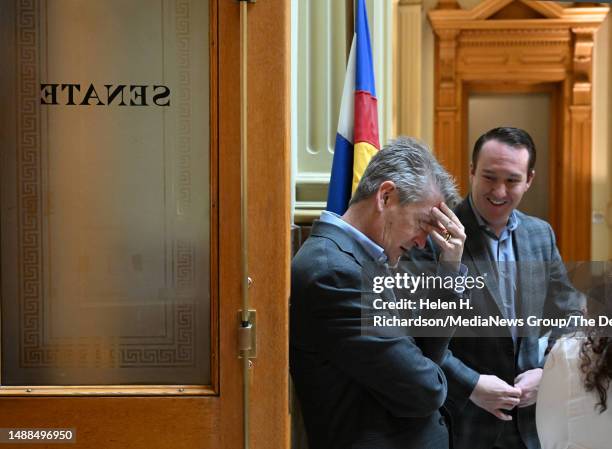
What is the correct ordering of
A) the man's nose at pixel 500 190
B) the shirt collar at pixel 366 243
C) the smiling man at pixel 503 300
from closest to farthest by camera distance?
the shirt collar at pixel 366 243 < the smiling man at pixel 503 300 < the man's nose at pixel 500 190

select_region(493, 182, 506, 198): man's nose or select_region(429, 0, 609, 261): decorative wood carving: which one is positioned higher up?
select_region(429, 0, 609, 261): decorative wood carving

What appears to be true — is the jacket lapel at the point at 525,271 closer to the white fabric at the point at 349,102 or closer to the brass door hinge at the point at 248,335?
the white fabric at the point at 349,102

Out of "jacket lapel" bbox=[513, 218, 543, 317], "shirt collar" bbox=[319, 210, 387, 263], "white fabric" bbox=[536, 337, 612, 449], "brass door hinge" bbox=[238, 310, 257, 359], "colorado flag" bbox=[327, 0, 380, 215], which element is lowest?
"white fabric" bbox=[536, 337, 612, 449]

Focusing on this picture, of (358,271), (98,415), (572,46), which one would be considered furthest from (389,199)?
(572,46)

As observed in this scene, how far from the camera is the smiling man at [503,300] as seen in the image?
215cm

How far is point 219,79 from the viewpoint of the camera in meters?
1.78

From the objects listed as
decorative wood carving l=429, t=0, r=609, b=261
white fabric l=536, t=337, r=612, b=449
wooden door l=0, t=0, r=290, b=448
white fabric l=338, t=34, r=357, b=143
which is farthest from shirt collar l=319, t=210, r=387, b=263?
decorative wood carving l=429, t=0, r=609, b=261

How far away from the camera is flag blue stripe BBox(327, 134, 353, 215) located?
8.50 ft

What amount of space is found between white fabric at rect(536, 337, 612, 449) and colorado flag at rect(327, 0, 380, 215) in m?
0.95

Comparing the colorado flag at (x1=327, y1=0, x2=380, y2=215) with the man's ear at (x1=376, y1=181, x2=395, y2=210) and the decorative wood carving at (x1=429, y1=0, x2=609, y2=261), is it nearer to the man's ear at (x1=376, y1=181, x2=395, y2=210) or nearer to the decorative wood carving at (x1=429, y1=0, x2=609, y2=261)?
the man's ear at (x1=376, y1=181, x2=395, y2=210)

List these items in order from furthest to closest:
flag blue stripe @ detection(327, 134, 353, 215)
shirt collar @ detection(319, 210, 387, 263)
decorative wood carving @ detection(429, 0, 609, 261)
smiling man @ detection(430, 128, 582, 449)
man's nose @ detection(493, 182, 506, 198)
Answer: decorative wood carving @ detection(429, 0, 609, 261) → flag blue stripe @ detection(327, 134, 353, 215) → man's nose @ detection(493, 182, 506, 198) → smiling man @ detection(430, 128, 582, 449) → shirt collar @ detection(319, 210, 387, 263)

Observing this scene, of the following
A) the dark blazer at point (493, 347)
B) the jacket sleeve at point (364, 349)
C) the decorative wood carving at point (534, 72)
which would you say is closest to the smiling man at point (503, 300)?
the dark blazer at point (493, 347)

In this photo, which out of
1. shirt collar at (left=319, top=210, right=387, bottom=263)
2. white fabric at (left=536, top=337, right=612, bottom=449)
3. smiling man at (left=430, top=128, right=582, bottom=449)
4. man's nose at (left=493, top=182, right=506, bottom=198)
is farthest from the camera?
man's nose at (left=493, top=182, right=506, bottom=198)

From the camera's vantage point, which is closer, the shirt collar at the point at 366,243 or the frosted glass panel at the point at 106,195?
the frosted glass panel at the point at 106,195
